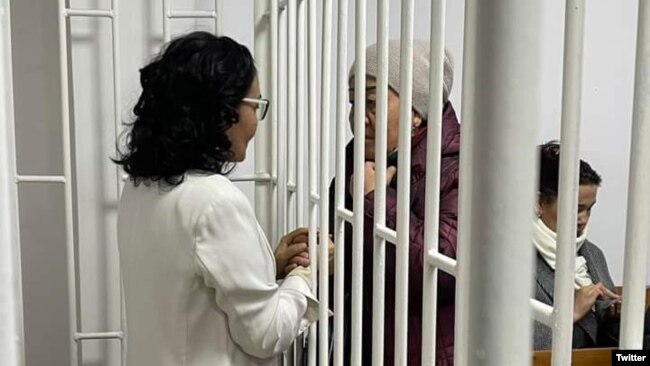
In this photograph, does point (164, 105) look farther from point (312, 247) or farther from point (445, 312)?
point (445, 312)

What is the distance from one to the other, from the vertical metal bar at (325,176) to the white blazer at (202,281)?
4 cm

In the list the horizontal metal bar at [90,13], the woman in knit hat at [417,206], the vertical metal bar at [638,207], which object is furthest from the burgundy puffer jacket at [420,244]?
the horizontal metal bar at [90,13]

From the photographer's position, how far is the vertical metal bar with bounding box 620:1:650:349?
397 mm

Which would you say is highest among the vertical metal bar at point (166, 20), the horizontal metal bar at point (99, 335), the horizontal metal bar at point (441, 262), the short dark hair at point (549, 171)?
Answer: the vertical metal bar at point (166, 20)

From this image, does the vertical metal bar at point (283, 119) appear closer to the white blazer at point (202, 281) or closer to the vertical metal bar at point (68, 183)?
the white blazer at point (202, 281)

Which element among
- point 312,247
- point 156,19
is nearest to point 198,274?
point 312,247

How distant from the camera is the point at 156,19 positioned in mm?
1706

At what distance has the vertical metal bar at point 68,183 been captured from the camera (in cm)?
156

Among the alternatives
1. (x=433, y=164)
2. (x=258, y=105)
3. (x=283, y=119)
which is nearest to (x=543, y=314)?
(x=433, y=164)

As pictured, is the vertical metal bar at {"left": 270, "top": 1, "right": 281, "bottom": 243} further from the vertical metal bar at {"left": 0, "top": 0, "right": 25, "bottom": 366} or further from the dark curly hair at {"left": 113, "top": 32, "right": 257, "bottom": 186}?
the vertical metal bar at {"left": 0, "top": 0, "right": 25, "bottom": 366}

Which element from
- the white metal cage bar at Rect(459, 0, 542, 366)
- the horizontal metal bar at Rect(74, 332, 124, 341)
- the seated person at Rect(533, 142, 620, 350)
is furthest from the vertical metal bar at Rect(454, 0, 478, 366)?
the horizontal metal bar at Rect(74, 332, 124, 341)

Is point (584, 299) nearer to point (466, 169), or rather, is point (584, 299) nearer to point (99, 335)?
point (466, 169)

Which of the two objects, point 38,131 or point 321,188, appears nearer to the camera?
point 321,188

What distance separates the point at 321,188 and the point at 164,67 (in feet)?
1.06
